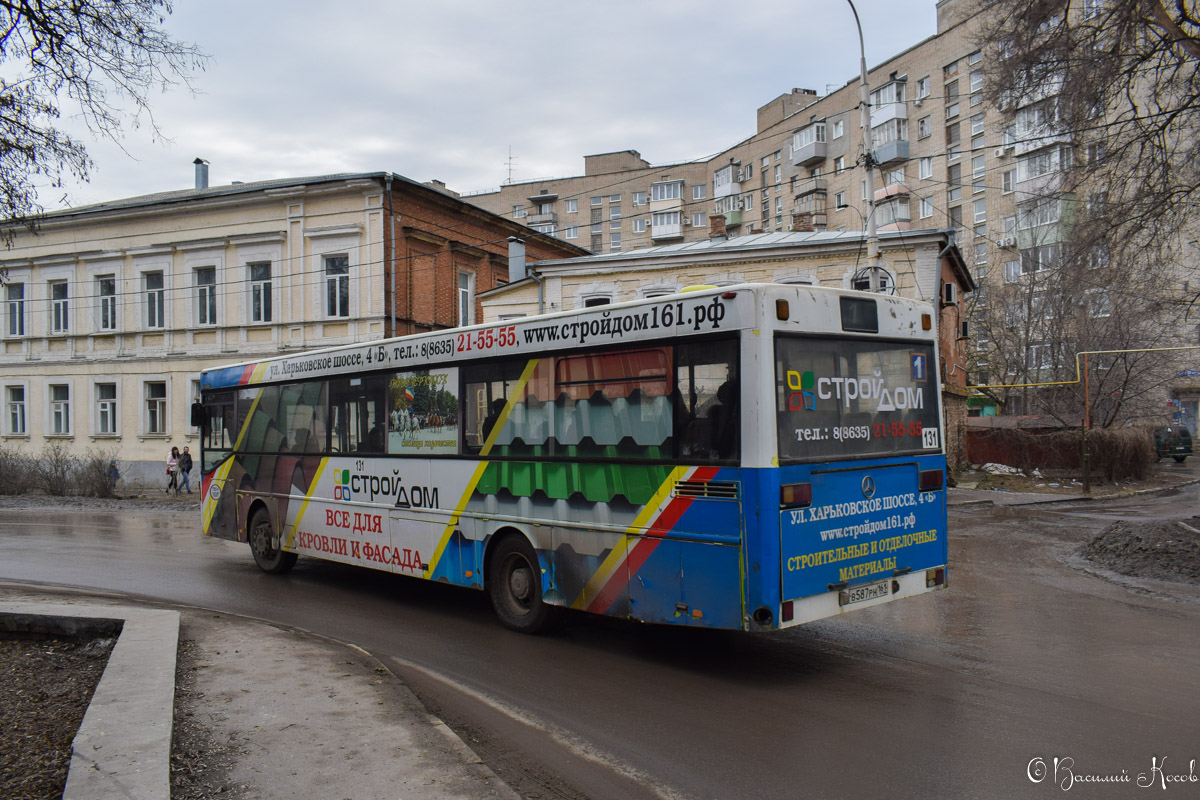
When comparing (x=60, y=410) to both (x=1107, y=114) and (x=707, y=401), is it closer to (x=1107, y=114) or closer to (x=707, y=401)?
(x=707, y=401)

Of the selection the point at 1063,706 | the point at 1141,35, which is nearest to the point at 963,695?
the point at 1063,706

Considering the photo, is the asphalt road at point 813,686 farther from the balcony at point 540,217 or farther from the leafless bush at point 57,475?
the balcony at point 540,217

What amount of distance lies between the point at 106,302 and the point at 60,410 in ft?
15.2

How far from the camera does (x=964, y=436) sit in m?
30.0

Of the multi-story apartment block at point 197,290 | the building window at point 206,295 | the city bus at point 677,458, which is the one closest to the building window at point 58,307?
the multi-story apartment block at point 197,290

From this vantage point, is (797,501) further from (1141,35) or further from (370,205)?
(370,205)

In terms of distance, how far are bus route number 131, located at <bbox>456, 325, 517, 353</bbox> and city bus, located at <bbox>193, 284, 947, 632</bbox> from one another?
2 cm

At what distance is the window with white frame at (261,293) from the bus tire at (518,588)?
79.9ft

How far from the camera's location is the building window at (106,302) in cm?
3266

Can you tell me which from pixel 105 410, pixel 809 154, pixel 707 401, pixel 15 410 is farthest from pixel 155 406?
pixel 809 154

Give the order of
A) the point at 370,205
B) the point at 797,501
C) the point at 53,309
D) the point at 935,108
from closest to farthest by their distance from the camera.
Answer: the point at 797,501 → the point at 370,205 → the point at 53,309 → the point at 935,108

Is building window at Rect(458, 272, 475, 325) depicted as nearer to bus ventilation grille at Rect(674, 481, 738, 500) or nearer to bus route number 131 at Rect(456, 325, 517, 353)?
bus route number 131 at Rect(456, 325, 517, 353)

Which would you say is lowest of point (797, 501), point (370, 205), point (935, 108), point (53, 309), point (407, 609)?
point (407, 609)

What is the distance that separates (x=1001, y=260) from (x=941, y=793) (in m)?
50.5
